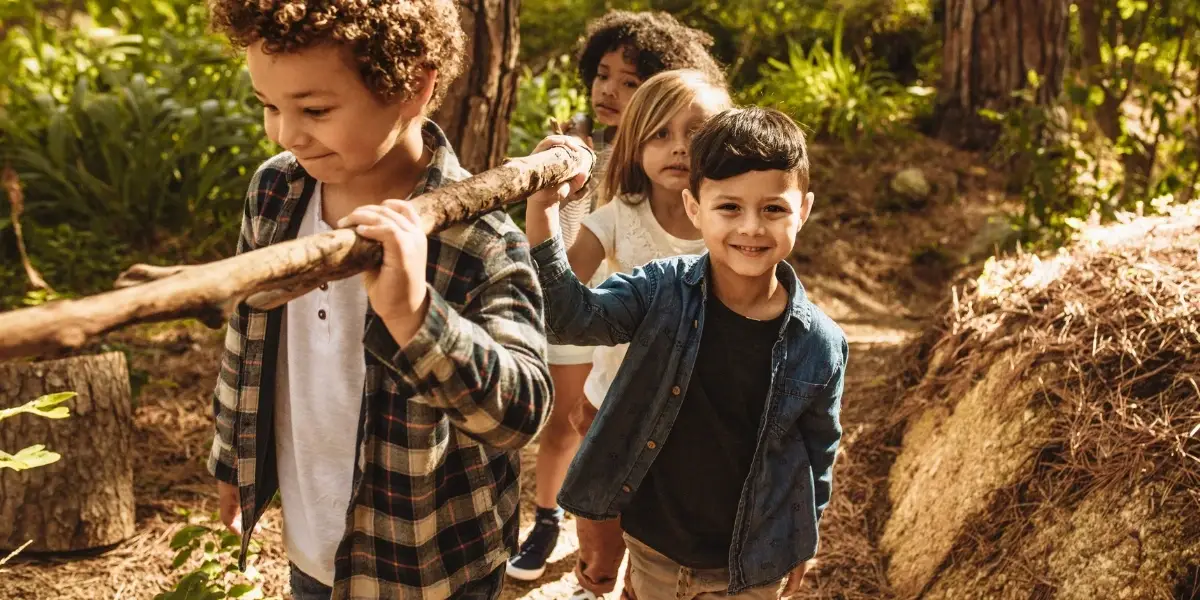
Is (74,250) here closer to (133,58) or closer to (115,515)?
(133,58)

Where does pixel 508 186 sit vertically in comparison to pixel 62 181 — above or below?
above

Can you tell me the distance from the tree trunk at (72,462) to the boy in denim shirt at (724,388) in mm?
2091

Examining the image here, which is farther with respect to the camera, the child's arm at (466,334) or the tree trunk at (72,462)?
the tree trunk at (72,462)

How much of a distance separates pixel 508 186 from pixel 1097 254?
2682mm

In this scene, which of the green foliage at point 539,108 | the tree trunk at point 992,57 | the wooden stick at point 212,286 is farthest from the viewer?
the tree trunk at point 992,57

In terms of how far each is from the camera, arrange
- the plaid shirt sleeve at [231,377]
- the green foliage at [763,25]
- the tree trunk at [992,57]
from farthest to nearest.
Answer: the green foliage at [763,25], the tree trunk at [992,57], the plaid shirt sleeve at [231,377]

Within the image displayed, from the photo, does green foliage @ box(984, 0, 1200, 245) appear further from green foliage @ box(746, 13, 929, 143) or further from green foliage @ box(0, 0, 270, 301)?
green foliage @ box(0, 0, 270, 301)

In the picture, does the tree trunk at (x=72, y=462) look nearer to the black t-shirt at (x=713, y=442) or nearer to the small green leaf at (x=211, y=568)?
the small green leaf at (x=211, y=568)

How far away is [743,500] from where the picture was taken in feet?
7.47

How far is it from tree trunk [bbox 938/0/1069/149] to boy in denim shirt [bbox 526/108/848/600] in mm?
6065

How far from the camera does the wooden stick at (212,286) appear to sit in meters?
1.13

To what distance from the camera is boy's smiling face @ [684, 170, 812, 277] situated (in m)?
2.24

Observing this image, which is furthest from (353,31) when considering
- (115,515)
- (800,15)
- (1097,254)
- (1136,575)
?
(800,15)

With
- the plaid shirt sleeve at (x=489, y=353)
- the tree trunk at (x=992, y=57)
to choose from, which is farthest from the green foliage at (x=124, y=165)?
the tree trunk at (x=992, y=57)
